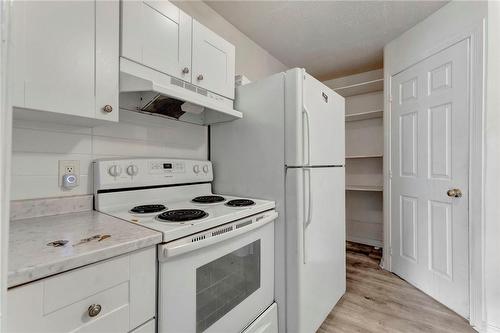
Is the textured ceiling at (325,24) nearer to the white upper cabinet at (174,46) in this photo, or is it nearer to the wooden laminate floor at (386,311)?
the white upper cabinet at (174,46)

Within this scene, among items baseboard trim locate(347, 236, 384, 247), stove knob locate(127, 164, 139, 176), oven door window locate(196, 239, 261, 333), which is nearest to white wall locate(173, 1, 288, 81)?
stove knob locate(127, 164, 139, 176)

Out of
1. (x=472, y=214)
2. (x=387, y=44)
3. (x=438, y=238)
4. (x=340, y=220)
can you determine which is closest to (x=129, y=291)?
(x=340, y=220)

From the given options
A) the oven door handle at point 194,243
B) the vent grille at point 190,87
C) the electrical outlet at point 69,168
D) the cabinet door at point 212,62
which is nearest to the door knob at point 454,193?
the oven door handle at point 194,243

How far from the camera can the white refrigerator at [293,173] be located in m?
1.45

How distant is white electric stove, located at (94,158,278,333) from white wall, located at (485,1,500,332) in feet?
5.04

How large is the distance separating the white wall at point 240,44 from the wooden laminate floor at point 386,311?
2328mm

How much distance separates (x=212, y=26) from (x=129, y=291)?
2088 mm

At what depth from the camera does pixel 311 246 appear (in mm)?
1551

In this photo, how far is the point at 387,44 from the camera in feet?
8.57

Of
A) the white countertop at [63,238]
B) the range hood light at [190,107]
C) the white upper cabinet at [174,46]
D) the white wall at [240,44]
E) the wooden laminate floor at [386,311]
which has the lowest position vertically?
the wooden laminate floor at [386,311]

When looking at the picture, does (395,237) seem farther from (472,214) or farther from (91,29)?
(91,29)

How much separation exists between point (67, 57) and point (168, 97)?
49cm

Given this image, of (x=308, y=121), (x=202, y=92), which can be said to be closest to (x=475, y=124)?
(x=308, y=121)

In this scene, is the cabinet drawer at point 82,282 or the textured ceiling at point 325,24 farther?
the textured ceiling at point 325,24
